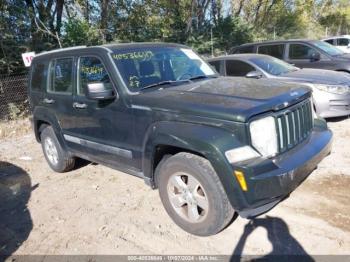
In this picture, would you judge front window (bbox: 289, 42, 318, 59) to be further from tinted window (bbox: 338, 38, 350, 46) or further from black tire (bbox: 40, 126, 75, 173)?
tinted window (bbox: 338, 38, 350, 46)

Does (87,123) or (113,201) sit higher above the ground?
(87,123)

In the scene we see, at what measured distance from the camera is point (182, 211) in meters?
3.73

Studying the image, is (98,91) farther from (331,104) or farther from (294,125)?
(331,104)

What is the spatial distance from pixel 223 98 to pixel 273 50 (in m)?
7.09

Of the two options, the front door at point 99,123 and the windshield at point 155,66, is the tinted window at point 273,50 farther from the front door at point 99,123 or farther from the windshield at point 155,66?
the front door at point 99,123

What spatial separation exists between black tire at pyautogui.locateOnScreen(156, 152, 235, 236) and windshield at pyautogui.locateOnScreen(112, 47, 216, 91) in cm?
108

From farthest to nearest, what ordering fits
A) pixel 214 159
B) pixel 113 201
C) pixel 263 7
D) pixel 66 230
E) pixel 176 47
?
pixel 263 7 → pixel 176 47 → pixel 113 201 → pixel 66 230 → pixel 214 159

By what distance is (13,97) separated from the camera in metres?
10.4

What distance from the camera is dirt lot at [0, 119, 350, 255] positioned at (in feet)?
11.0

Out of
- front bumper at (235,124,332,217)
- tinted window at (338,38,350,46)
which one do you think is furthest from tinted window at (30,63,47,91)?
tinted window at (338,38,350,46)

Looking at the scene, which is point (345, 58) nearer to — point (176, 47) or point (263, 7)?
point (176, 47)

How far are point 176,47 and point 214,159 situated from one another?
7.82 ft

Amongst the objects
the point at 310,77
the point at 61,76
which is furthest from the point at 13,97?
the point at 310,77

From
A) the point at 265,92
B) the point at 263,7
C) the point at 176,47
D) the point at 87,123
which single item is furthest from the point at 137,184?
the point at 263,7
